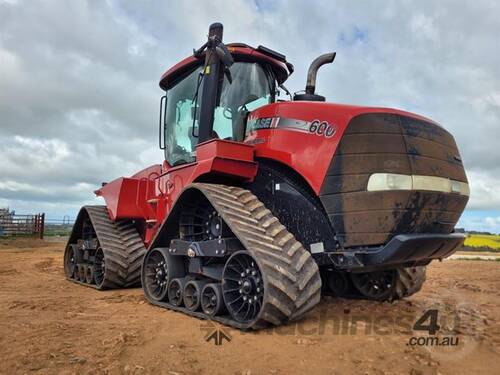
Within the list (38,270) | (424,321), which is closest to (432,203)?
(424,321)

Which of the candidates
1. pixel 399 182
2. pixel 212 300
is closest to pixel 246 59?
pixel 399 182

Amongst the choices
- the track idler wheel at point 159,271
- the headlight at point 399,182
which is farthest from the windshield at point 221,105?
the headlight at point 399,182

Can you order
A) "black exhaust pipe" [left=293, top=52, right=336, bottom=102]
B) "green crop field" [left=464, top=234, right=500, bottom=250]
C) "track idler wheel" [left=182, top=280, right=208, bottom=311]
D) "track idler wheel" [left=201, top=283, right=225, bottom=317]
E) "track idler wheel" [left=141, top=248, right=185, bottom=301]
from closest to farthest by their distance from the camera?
"track idler wheel" [left=201, top=283, right=225, bottom=317]
"track idler wheel" [left=182, top=280, right=208, bottom=311]
"black exhaust pipe" [left=293, top=52, right=336, bottom=102]
"track idler wheel" [left=141, top=248, right=185, bottom=301]
"green crop field" [left=464, top=234, right=500, bottom=250]

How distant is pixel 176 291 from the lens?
5.72m

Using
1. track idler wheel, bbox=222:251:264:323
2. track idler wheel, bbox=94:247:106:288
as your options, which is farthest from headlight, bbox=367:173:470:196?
track idler wheel, bbox=94:247:106:288

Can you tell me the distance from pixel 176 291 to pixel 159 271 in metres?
0.60

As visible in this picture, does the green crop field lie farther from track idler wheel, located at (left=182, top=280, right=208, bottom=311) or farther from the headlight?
track idler wheel, located at (left=182, top=280, right=208, bottom=311)

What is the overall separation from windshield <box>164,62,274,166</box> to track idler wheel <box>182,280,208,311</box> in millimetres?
1915

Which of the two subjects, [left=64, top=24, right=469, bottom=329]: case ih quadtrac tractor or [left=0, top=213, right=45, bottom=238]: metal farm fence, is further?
[left=0, top=213, right=45, bottom=238]: metal farm fence

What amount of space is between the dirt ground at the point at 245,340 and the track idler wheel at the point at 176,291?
0.61ft

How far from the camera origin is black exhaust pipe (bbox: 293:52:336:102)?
5.77 m

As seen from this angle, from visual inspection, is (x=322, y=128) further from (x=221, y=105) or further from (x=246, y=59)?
(x=246, y=59)

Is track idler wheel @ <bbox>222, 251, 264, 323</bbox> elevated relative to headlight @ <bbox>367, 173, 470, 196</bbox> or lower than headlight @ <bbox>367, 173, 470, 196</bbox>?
lower

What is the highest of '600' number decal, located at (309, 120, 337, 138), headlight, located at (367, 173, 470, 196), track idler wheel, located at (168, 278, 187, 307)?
'600' number decal, located at (309, 120, 337, 138)
